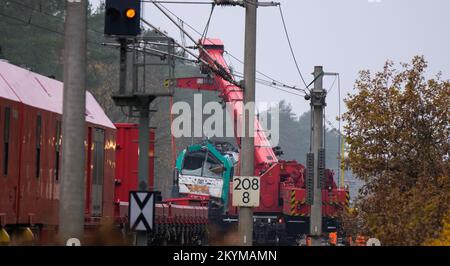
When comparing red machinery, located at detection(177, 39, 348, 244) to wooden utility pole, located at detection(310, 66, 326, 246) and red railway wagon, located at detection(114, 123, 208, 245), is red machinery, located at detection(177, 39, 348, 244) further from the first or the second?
wooden utility pole, located at detection(310, 66, 326, 246)

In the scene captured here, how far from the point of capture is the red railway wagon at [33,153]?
809 inches

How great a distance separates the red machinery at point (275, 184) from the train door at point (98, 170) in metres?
23.3

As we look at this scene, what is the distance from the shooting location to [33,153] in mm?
22297

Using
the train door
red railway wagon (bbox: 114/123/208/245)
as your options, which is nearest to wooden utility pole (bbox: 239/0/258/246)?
red railway wagon (bbox: 114/123/208/245)

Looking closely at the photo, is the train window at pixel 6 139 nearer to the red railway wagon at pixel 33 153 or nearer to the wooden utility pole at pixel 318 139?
the red railway wagon at pixel 33 153

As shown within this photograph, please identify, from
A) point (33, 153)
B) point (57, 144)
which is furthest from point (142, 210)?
point (57, 144)

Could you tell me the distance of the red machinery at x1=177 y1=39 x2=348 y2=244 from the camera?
2039 inches

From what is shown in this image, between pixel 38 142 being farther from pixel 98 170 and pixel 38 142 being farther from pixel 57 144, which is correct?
pixel 98 170

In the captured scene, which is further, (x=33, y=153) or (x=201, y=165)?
(x=201, y=165)

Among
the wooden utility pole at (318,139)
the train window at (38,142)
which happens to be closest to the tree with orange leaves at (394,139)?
the wooden utility pole at (318,139)

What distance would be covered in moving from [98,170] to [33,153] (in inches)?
208

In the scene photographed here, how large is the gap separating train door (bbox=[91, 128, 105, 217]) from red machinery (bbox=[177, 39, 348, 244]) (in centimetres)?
2332
